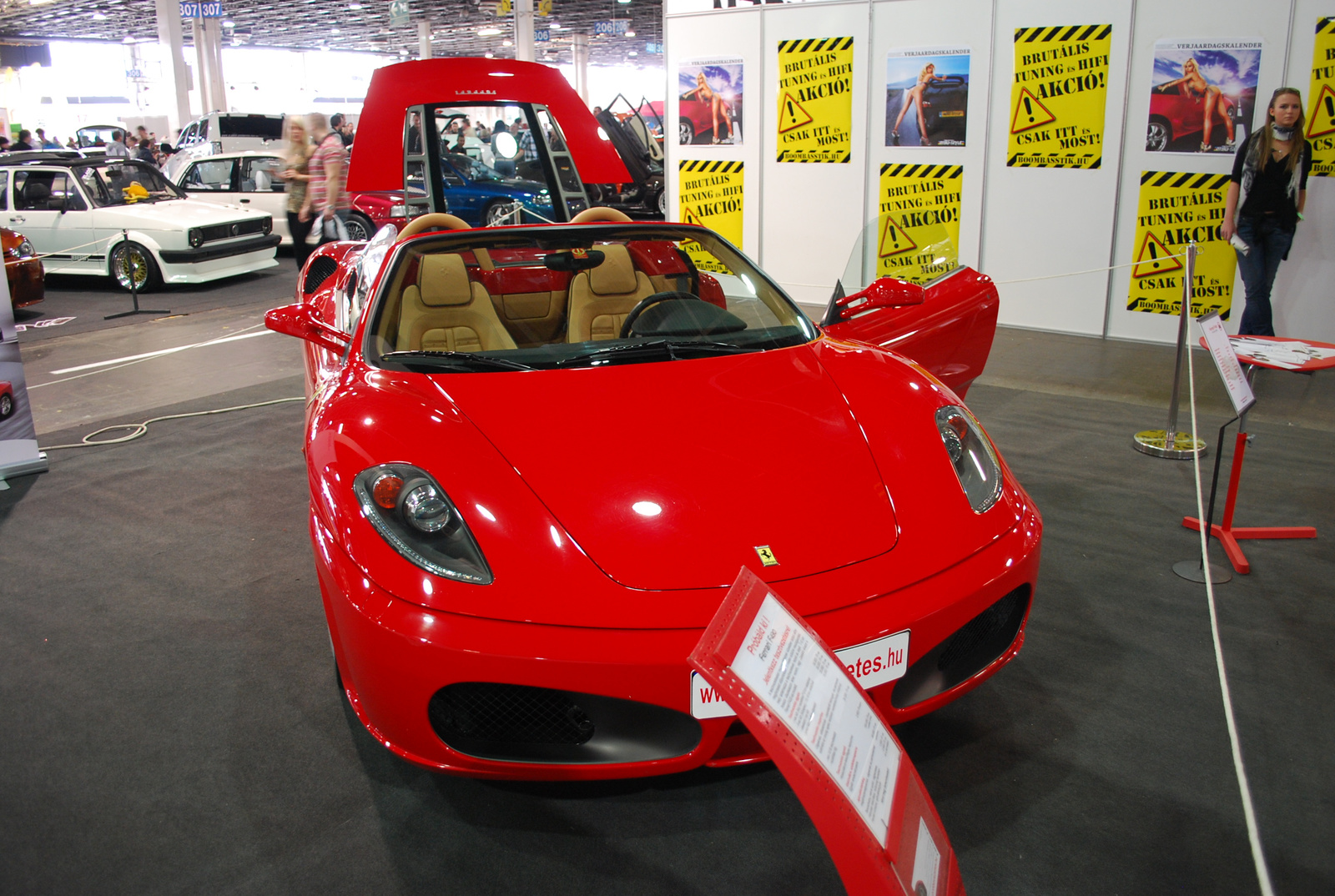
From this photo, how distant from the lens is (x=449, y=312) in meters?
2.79

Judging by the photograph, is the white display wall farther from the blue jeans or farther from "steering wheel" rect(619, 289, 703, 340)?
"steering wheel" rect(619, 289, 703, 340)

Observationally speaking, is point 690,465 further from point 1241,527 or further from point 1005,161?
point 1005,161

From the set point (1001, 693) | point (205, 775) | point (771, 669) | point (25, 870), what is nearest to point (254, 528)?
point (205, 775)

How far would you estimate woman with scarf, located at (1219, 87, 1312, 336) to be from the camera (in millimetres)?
5598

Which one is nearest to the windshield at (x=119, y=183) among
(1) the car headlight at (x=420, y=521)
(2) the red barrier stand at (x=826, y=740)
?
(1) the car headlight at (x=420, y=521)

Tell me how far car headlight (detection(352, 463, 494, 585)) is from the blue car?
10461 millimetres

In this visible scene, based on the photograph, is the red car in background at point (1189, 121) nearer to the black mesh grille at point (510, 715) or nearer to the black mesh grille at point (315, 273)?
the black mesh grille at point (315, 273)

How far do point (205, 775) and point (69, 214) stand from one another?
31.2 ft

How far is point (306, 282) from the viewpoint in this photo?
4.98 metres

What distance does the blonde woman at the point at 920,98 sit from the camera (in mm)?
7402

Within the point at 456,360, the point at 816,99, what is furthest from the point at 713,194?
the point at 456,360

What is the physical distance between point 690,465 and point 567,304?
1.19m

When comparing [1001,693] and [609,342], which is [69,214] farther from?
[1001,693]

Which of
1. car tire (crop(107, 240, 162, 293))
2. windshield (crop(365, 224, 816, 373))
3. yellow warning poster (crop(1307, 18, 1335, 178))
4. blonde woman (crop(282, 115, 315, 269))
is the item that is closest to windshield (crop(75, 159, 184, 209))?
car tire (crop(107, 240, 162, 293))
